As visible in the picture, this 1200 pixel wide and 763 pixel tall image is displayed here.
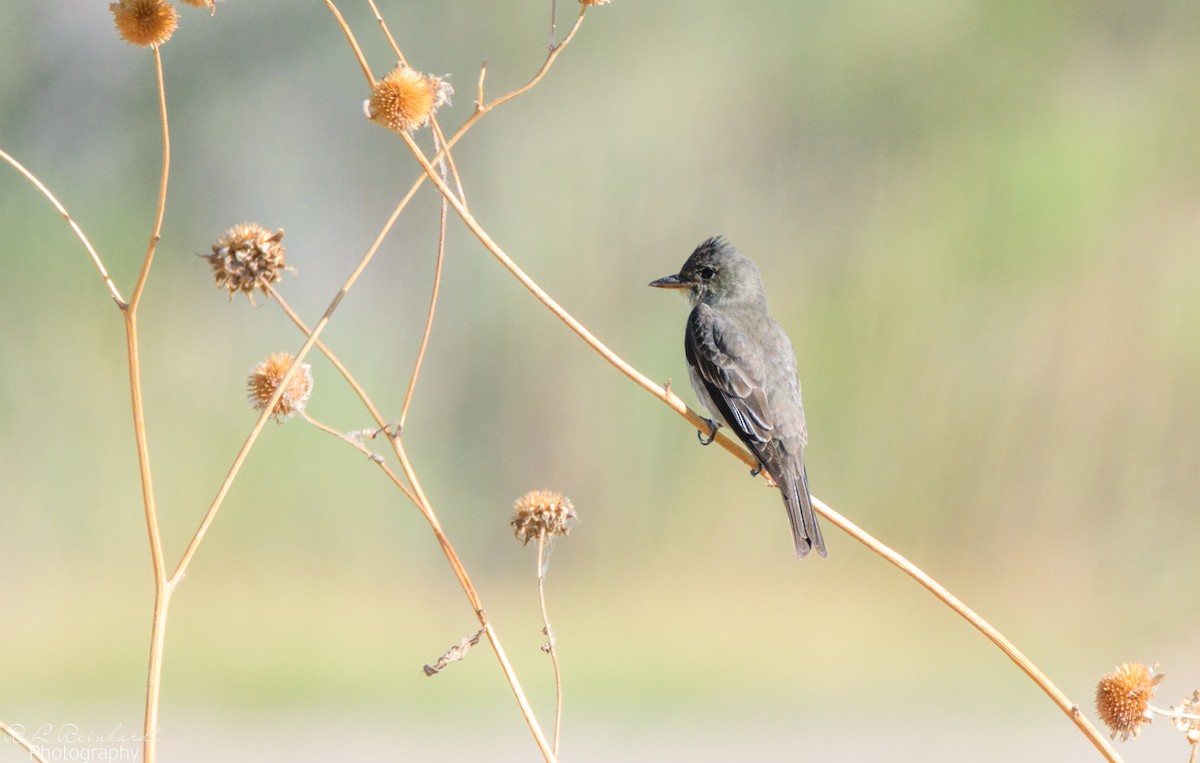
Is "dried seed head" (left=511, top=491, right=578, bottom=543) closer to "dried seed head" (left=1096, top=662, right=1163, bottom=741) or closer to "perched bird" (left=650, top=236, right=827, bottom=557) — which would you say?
"dried seed head" (left=1096, top=662, right=1163, bottom=741)

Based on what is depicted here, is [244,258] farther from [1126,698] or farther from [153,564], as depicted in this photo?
[1126,698]

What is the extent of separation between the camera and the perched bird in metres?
2.18

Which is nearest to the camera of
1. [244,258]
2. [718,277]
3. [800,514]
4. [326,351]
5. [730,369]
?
[326,351]

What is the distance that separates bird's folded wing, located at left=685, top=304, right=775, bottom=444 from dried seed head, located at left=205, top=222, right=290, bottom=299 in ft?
4.28

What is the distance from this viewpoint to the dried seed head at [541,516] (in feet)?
4.39

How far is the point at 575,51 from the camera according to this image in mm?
3844

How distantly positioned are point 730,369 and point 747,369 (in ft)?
0.13

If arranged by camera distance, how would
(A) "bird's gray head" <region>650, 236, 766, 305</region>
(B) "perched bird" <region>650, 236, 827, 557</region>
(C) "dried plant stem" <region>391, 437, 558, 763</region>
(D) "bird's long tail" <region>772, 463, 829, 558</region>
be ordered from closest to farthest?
(C) "dried plant stem" <region>391, 437, 558, 763</region> → (D) "bird's long tail" <region>772, 463, 829, 558</region> → (B) "perched bird" <region>650, 236, 827, 557</region> → (A) "bird's gray head" <region>650, 236, 766, 305</region>

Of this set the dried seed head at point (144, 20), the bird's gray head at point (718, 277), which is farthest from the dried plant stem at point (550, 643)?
the bird's gray head at point (718, 277)

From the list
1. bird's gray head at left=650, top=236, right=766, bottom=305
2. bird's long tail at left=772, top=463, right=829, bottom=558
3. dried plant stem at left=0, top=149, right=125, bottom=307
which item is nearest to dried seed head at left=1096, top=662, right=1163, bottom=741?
bird's long tail at left=772, top=463, right=829, bottom=558

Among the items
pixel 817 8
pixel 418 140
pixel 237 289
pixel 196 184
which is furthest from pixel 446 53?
pixel 237 289

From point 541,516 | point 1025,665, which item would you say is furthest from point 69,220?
point 1025,665

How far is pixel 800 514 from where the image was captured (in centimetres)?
214

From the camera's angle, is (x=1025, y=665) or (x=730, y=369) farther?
(x=730, y=369)
